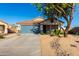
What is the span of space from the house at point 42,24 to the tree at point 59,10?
Result: 21 centimetres

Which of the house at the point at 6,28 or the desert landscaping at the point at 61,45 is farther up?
the house at the point at 6,28

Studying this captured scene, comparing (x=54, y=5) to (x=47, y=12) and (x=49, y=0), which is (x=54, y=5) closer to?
(x=47, y=12)

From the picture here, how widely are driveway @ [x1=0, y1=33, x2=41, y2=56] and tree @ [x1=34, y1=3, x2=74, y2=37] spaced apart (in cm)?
93

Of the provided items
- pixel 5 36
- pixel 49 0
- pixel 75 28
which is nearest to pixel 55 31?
pixel 75 28

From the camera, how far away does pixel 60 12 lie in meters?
7.53

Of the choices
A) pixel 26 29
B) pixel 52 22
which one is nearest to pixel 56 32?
pixel 52 22

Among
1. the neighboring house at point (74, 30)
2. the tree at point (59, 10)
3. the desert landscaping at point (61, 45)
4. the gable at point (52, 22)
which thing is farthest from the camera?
the gable at point (52, 22)

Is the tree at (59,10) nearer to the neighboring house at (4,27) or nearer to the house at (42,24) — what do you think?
the house at (42,24)

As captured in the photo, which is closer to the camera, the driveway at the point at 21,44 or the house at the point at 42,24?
the driveway at the point at 21,44

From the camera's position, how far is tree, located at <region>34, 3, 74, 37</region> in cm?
733

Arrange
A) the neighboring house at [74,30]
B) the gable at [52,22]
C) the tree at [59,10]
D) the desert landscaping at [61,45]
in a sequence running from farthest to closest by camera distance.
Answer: the gable at [52,22] → the tree at [59,10] → the neighboring house at [74,30] → the desert landscaping at [61,45]

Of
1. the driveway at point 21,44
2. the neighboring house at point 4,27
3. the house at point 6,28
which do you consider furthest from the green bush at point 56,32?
the neighboring house at point 4,27

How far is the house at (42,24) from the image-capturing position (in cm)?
743

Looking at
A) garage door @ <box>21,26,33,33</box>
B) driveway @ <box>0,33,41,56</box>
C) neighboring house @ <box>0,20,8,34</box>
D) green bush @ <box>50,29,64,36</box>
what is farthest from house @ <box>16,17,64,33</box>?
neighboring house @ <box>0,20,8,34</box>
